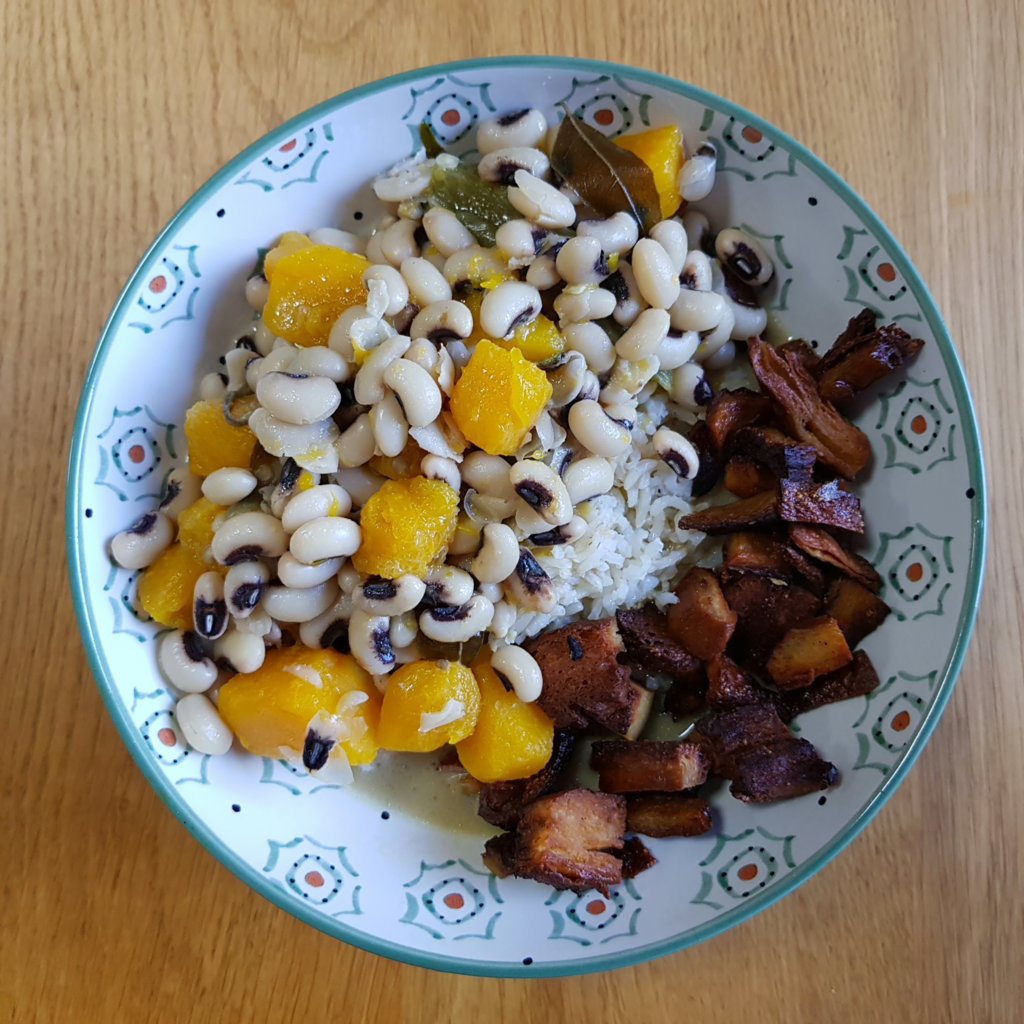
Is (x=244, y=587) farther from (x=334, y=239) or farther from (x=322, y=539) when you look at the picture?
(x=334, y=239)

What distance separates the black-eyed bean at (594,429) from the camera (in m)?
1.49

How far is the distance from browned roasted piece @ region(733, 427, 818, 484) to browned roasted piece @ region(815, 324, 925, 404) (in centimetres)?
11

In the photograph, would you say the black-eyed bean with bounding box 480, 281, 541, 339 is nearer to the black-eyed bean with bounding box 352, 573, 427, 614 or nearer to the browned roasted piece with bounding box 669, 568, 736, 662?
the black-eyed bean with bounding box 352, 573, 427, 614

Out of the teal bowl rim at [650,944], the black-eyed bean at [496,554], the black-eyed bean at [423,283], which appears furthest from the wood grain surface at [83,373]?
the black-eyed bean at [496,554]

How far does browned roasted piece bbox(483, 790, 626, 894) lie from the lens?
147cm

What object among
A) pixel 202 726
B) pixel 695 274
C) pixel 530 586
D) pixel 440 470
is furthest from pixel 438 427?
pixel 202 726

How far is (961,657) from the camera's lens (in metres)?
1.41

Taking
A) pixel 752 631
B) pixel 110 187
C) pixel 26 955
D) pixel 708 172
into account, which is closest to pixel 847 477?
pixel 752 631

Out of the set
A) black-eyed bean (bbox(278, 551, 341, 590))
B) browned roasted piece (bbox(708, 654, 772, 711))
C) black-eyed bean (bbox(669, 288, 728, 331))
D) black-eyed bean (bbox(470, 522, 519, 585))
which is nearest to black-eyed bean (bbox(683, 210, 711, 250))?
black-eyed bean (bbox(669, 288, 728, 331))

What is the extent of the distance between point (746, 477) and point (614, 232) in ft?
1.57

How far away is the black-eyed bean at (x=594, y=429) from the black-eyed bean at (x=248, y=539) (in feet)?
1.65

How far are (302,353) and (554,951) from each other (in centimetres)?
106

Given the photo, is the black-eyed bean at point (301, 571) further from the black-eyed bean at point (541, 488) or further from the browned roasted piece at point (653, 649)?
the browned roasted piece at point (653, 649)

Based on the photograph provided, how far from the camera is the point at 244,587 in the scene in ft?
4.78
